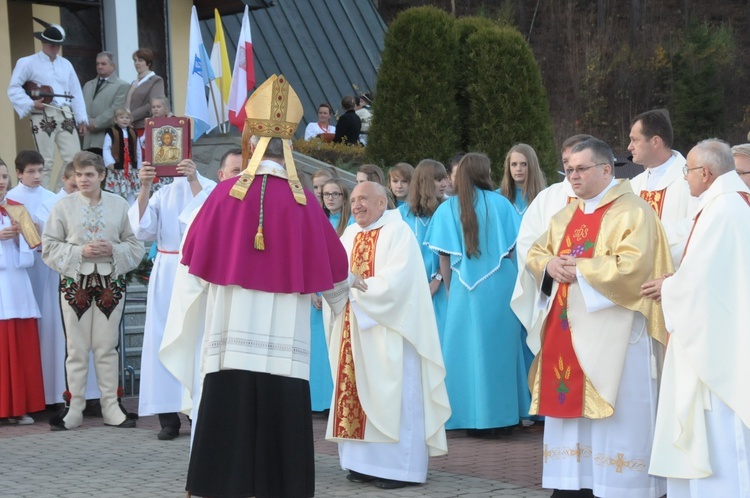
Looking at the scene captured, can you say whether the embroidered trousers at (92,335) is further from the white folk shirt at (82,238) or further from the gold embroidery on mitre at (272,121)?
the gold embroidery on mitre at (272,121)

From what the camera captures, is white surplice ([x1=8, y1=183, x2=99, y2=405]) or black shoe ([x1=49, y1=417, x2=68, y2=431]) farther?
white surplice ([x1=8, y1=183, x2=99, y2=405])

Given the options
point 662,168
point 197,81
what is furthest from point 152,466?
point 197,81

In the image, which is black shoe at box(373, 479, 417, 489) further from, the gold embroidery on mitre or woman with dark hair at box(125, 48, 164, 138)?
woman with dark hair at box(125, 48, 164, 138)

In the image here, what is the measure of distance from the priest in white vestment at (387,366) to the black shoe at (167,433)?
6.16 ft

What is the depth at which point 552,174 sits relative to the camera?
529 inches

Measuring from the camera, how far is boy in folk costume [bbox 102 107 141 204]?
41.1 feet

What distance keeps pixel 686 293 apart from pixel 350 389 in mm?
2382

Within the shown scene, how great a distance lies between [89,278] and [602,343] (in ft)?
14.9

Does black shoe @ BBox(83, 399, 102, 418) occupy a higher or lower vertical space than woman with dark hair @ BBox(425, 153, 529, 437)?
lower

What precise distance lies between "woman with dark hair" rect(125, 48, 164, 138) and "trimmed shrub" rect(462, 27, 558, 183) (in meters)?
3.67

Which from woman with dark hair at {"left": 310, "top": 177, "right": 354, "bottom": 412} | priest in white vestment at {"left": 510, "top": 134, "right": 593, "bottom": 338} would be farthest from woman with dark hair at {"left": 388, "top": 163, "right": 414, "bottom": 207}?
priest in white vestment at {"left": 510, "top": 134, "right": 593, "bottom": 338}

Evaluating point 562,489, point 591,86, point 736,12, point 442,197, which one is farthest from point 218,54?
point 736,12

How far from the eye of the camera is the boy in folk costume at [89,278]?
29.9 feet

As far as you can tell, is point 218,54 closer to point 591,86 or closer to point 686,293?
point 686,293
